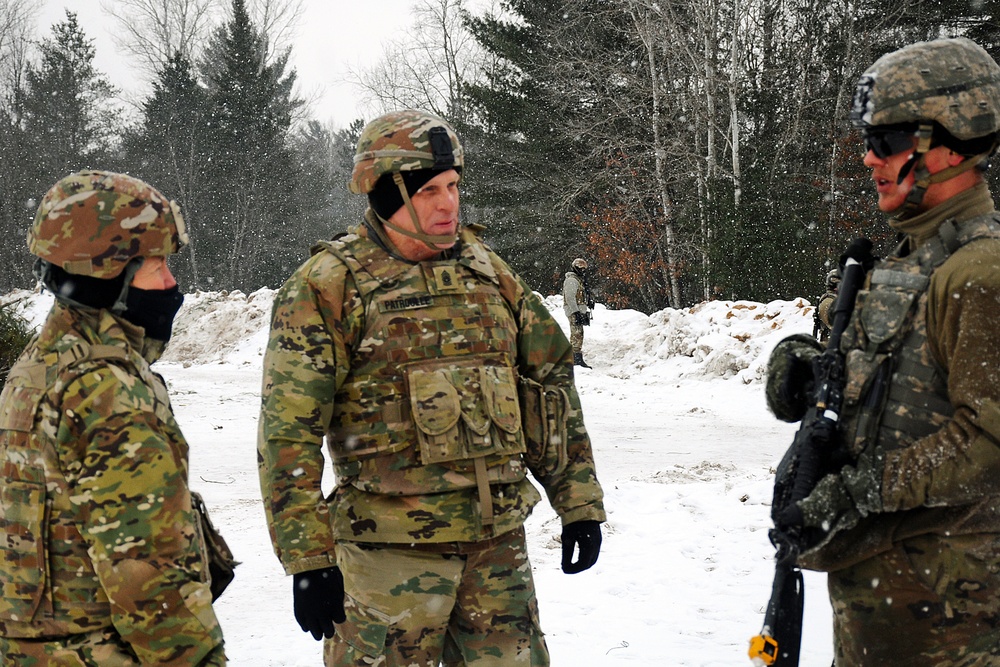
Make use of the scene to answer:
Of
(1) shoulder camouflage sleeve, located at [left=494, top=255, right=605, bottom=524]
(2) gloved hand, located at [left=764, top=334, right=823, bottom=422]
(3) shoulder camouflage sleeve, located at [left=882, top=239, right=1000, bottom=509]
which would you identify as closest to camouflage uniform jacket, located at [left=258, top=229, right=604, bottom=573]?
(1) shoulder camouflage sleeve, located at [left=494, top=255, right=605, bottom=524]

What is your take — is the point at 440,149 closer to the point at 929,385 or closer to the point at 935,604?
the point at 929,385

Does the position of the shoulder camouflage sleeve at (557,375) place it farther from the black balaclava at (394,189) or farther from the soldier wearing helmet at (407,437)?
the black balaclava at (394,189)

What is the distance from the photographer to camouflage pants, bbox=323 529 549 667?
2566mm

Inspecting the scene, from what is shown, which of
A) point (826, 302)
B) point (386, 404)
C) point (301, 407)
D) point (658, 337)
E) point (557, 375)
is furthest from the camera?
point (658, 337)

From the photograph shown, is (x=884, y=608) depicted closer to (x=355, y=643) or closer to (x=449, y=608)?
(x=449, y=608)

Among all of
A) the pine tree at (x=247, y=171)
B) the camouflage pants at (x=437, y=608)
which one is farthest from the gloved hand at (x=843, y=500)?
the pine tree at (x=247, y=171)

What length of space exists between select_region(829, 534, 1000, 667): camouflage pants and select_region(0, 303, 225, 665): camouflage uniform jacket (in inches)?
65.6

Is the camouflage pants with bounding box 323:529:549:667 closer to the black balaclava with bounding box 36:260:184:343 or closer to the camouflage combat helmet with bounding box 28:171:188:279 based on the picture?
the black balaclava with bounding box 36:260:184:343

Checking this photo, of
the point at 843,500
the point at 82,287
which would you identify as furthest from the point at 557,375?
the point at 82,287

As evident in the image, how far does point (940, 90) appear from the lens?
7.34 ft

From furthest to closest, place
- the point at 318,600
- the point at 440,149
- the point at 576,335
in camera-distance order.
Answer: the point at 576,335 → the point at 440,149 → the point at 318,600

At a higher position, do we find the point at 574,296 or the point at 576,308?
the point at 574,296

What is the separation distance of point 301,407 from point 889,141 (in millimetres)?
1809

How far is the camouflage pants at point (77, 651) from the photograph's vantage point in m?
1.94
